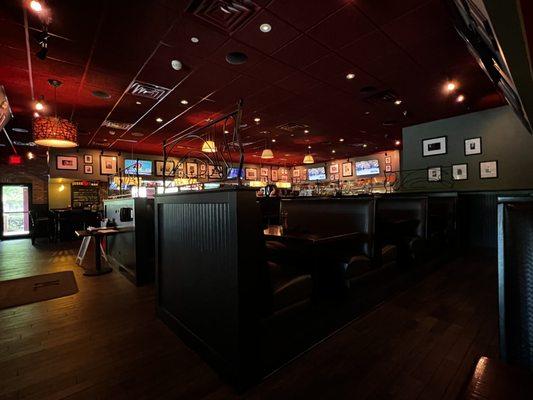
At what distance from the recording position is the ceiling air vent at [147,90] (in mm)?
4816

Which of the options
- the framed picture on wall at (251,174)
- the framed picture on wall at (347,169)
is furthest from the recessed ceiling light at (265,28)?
the framed picture on wall at (347,169)

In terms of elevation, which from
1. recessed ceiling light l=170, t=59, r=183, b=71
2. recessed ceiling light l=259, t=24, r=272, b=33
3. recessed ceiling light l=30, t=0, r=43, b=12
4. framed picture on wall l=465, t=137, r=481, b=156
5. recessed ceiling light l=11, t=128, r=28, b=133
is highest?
recessed ceiling light l=259, t=24, r=272, b=33

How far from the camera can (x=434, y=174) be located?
717cm

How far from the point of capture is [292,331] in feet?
6.37

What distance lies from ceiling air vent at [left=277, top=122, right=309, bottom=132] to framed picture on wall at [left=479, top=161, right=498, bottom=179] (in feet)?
15.3

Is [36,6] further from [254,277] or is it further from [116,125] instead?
[116,125]

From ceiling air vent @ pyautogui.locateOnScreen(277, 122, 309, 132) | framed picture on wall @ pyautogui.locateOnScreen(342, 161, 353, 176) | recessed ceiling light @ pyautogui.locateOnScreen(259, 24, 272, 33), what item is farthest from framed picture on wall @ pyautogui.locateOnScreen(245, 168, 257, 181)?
recessed ceiling light @ pyautogui.locateOnScreen(259, 24, 272, 33)

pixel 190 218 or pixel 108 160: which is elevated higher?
A: pixel 108 160

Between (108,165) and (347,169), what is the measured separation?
11548 millimetres

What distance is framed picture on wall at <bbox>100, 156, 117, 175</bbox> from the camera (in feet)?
33.2

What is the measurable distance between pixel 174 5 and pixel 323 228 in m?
3.16

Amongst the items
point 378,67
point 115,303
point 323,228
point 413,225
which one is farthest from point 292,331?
point 378,67

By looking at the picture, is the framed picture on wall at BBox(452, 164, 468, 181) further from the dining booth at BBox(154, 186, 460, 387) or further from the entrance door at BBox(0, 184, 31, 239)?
the entrance door at BBox(0, 184, 31, 239)

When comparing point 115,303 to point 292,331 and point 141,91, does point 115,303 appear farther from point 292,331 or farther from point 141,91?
point 141,91
